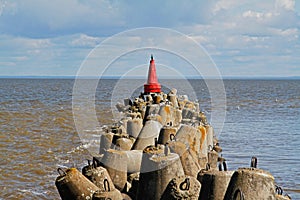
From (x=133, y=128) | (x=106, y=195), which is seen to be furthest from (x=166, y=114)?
(x=106, y=195)

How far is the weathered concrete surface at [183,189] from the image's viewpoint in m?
4.70

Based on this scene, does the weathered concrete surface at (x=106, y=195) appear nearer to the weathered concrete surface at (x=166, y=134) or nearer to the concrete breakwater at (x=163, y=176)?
the concrete breakwater at (x=163, y=176)

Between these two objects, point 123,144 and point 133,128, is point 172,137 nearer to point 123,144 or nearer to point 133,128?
point 123,144

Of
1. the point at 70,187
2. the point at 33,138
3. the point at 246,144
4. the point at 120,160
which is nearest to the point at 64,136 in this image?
the point at 33,138

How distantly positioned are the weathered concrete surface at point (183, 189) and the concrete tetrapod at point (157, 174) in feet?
1.61

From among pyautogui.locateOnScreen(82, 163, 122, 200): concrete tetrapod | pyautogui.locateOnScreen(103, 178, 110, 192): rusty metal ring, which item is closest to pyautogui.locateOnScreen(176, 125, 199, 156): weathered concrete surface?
pyautogui.locateOnScreen(82, 163, 122, 200): concrete tetrapod

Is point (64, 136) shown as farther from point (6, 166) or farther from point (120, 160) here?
point (120, 160)

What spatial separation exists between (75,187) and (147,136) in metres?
3.36

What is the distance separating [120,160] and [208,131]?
12.8 feet

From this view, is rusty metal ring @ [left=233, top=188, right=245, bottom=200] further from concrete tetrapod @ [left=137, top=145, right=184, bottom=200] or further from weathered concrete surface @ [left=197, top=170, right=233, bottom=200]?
concrete tetrapod @ [left=137, top=145, right=184, bottom=200]

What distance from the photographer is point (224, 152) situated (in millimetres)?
15234

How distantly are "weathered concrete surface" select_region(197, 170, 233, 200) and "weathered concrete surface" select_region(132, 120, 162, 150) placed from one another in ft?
10.7

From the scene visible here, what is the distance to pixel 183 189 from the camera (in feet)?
15.5

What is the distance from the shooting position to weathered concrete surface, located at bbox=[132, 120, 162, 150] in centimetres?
821
